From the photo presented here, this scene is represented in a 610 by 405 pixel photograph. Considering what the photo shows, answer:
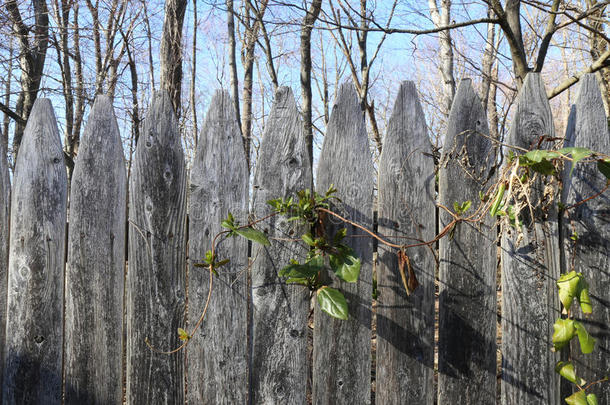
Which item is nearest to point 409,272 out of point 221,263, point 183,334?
point 221,263

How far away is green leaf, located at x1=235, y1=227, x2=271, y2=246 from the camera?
1860 mm

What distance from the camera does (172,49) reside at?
4707 mm

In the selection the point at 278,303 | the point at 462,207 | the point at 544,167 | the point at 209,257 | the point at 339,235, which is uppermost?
the point at 544,167

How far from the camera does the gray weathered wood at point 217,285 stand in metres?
1.99

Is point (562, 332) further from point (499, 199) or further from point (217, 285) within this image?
point (217, 285)

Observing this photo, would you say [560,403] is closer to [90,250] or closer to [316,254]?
[316,254]

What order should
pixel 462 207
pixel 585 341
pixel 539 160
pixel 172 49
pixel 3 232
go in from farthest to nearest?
pixel 172 49
pixel 3 232
pixel 462 207
pixel 585 341
pixel 539 160

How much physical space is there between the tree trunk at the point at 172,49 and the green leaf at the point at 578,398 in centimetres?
401

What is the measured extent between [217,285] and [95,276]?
554mm

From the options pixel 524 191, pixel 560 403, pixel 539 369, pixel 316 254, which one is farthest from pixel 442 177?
pixel 560 403

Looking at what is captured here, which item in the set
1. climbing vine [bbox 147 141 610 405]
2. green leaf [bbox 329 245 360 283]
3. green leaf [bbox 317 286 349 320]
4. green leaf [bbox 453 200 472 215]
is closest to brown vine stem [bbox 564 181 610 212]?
climbing vine [bbox 147 141 610 405]

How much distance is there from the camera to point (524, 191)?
1855 millimetres

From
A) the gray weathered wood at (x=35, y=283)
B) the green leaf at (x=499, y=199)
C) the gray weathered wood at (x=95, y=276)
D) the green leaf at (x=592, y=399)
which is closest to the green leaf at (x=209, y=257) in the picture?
the gray weathered wood at (x=95, y=276)

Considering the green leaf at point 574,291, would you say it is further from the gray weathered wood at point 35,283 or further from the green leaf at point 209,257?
the gray weathered wood at point 35,283
